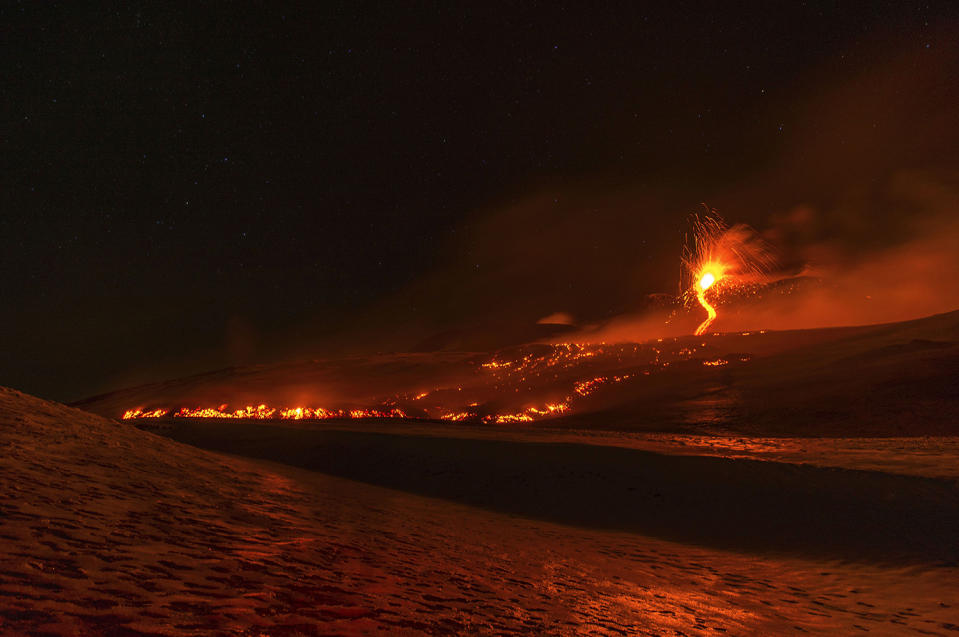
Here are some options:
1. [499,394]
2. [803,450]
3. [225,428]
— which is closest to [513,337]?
[499,394]

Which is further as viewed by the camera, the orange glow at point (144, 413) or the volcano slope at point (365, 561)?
the orange glow at point (144, 413)

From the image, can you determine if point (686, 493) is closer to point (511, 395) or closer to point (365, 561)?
point (365, 561)

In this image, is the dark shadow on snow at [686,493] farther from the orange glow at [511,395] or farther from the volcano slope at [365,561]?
the orange glow at [511,395]

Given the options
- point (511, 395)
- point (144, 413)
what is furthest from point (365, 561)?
point (144, 413)

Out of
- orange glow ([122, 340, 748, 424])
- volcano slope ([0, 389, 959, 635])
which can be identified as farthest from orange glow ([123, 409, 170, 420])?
volcano slope ([0, 389, 959, 635])

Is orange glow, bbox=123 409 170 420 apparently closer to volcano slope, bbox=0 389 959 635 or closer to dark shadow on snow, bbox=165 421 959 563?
dark shadow on snow, bbox=165 421 959 563

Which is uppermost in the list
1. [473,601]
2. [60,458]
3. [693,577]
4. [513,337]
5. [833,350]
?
[513,337]

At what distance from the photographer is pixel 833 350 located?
37625 mm

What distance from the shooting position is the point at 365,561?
267 inches

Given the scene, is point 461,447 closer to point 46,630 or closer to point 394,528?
point 394,528

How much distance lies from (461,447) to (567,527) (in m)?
7.31

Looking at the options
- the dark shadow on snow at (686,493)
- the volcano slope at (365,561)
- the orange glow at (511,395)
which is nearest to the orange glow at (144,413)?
the orange glow at (511,395)

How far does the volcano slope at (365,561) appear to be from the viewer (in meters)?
4.34

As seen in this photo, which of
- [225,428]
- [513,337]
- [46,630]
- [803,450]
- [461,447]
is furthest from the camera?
[513,337]
